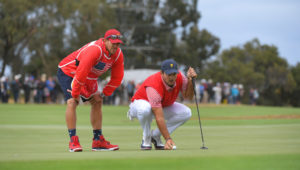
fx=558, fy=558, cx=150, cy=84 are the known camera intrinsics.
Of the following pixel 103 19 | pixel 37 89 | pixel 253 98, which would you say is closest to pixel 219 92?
pixel 253 98

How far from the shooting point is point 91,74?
365 inches

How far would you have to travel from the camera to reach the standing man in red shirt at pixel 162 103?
918 cm

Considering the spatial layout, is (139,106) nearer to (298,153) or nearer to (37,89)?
(298,153)

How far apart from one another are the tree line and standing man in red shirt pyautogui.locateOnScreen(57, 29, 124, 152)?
122ft

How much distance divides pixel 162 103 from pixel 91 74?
1.40 metres

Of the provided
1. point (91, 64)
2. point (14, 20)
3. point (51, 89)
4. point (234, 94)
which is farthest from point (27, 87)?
point (91, 64)

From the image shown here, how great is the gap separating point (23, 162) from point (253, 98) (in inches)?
1835

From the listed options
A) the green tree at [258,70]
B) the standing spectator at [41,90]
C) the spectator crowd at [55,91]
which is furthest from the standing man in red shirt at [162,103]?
the green tree at [258,70]

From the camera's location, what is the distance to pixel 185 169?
6133 mm

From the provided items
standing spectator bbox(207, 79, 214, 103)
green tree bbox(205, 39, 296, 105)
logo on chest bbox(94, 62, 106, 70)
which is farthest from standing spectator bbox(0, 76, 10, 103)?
green tree bbox(205, 39, 296, 105)

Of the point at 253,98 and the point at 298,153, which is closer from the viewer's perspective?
the point at 298,153

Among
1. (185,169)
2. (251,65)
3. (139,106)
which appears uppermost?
(251,65)

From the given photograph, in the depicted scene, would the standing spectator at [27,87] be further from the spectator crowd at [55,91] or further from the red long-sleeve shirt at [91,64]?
the red long-sleeve shirt at [91,64]

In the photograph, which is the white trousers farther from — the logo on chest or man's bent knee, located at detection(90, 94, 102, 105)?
the logo on chest
